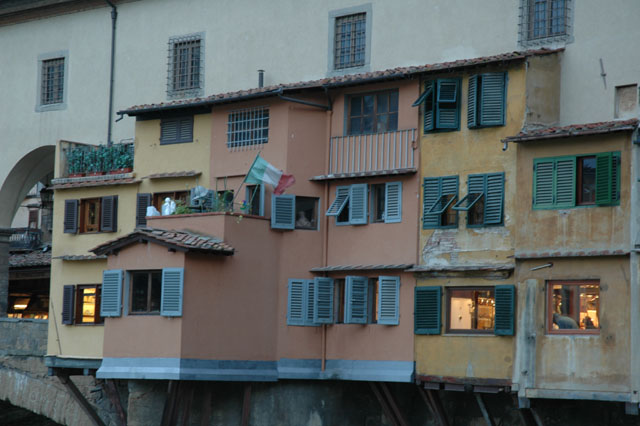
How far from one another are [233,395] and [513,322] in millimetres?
8365

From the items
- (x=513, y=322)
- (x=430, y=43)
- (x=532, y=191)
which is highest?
(x=430, y=43)

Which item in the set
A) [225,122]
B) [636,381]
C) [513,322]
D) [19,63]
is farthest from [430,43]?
[19,63]

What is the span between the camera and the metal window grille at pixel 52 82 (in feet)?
152

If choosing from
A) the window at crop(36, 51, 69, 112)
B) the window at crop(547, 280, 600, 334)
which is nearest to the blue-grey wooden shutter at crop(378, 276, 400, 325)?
the window at crop(547, 280, 600, 334)

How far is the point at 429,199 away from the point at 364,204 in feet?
6.33

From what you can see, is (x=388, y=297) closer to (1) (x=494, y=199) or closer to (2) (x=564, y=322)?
(1) (x=494, y=199)

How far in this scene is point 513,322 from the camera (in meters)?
32.3

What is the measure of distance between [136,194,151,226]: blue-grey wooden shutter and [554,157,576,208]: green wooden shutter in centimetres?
1273

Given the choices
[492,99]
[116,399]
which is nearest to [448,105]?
[492,99]

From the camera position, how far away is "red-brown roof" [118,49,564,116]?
1316 inches

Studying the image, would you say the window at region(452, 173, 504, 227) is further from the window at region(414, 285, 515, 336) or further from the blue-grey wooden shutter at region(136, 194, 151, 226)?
the blue-grey wooden shutter at region(136, 194, 151, 226)

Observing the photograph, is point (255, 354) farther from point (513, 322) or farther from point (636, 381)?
point (636, 381)

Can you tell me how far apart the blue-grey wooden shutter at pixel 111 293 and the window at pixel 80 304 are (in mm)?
3979

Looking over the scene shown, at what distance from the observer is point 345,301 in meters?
35.5
